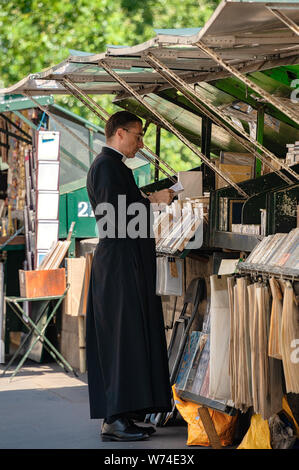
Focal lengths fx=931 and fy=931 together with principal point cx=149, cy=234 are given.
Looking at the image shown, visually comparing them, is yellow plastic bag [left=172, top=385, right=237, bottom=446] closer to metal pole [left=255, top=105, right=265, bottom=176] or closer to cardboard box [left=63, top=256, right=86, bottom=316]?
metal pole [left=255, top=105, right=265, bottom=176]

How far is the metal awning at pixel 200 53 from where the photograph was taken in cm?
409

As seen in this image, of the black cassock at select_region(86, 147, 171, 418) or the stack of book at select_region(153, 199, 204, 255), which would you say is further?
the stack of book at select_region(153, 199, 204, 255)

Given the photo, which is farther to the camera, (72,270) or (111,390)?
(72,270)

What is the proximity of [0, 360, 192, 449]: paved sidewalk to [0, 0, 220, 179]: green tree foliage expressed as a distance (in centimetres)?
953

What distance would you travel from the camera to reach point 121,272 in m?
5.44

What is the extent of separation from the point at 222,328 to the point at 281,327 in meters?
0.83

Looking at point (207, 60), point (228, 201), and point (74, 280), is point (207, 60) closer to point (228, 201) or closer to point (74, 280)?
point (228, 201)

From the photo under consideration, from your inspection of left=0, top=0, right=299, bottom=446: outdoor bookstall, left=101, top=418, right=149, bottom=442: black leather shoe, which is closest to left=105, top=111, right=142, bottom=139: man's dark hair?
left=0, top=0, right=299, bottom=446: outdoor bookstall

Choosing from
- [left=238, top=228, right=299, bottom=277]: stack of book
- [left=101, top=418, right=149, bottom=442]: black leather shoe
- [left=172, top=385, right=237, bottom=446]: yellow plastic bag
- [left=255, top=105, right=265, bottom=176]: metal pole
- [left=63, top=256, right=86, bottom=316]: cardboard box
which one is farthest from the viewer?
[left=63, top=256, right=86, bottom=316]: cardboard box

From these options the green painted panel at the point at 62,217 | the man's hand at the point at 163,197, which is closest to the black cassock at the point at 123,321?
the man's hand at the point at 163,197

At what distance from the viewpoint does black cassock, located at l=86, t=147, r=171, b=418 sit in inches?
212

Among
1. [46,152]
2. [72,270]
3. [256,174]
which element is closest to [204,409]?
[256,174]

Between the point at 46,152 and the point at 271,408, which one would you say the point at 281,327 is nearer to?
the point at 271,408

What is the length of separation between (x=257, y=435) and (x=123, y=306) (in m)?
1.07
